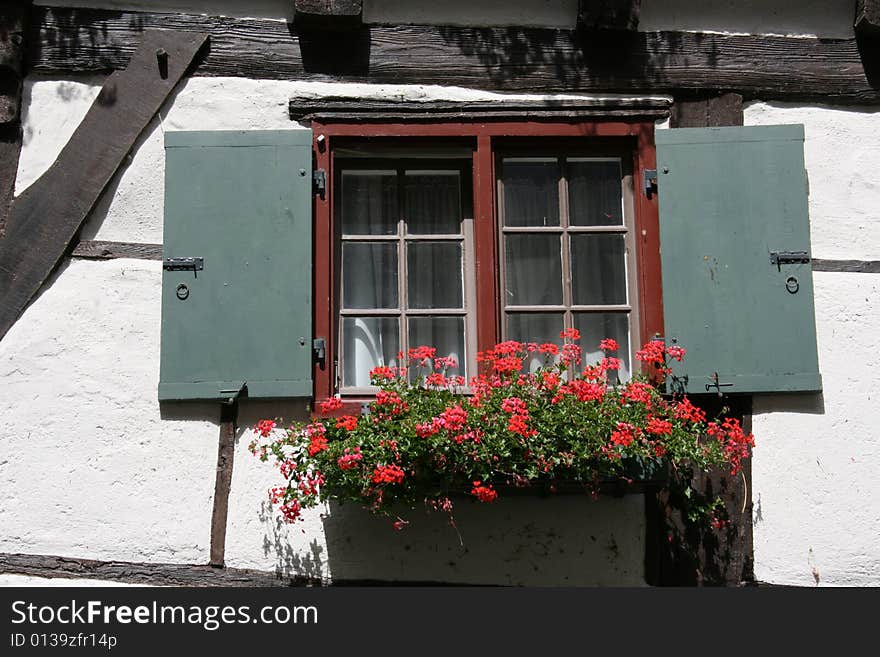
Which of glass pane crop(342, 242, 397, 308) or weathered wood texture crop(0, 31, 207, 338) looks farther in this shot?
glass pane crop(342, 242, 397, 308)

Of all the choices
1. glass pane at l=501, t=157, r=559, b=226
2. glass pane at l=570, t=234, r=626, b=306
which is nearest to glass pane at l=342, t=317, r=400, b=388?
glass pane at l=501, t=157, r=559, b=226

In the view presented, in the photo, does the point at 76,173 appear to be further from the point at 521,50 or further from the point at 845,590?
the point at 845,590

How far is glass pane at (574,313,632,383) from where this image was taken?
16.8ft

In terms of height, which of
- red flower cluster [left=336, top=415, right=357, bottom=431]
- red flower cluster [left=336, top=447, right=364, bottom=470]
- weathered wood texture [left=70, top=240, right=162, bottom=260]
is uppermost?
weathered wood texture [left=70, top=240, right=162, bottom=260]

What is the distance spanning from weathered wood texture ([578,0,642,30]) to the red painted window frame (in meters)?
0.43

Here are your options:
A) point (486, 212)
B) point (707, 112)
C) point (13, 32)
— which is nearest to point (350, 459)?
point (486, 212)

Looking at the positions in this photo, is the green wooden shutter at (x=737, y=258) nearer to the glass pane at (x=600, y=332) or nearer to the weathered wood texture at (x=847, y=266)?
the weathered wood texture at (x=847, y=266)

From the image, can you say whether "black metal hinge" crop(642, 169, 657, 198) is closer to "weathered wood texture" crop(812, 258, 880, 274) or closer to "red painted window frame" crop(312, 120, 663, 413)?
"red painted window frame" crop(312, 120, 663, 413)

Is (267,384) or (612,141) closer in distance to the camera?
(267,384)

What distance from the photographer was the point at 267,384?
4.78 m

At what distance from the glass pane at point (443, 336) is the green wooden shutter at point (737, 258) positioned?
2.89 ft

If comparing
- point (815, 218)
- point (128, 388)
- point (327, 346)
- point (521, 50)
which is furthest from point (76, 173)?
point (815, 218)

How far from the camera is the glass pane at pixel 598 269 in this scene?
5176 millimetres

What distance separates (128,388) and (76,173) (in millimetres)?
939
